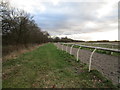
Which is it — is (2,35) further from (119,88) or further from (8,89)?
(119,88)

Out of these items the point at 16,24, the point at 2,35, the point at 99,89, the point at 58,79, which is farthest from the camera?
the point at 16,24

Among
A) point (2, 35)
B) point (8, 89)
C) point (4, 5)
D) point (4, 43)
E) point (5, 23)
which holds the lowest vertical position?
point (8, 89)

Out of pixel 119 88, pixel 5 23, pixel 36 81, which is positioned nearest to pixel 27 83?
pixel 36 81

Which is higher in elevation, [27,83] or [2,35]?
[2,35]

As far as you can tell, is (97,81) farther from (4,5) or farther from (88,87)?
(4,5)

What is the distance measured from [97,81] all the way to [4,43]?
53.4ft

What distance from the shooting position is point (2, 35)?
56.9 ft

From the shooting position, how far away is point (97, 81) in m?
4.54

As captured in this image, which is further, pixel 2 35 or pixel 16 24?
pixel 16 24

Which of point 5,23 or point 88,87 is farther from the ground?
point 5,23

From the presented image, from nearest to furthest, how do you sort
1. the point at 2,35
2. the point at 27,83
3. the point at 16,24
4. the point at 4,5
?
the point at 27,83
the point at 4,5
the point at 2,35
the point at 16,24

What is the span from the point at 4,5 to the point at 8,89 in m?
14.7

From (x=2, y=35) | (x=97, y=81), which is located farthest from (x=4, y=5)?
(x=97, y=81)

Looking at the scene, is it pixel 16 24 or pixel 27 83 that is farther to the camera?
pixel 16 24
